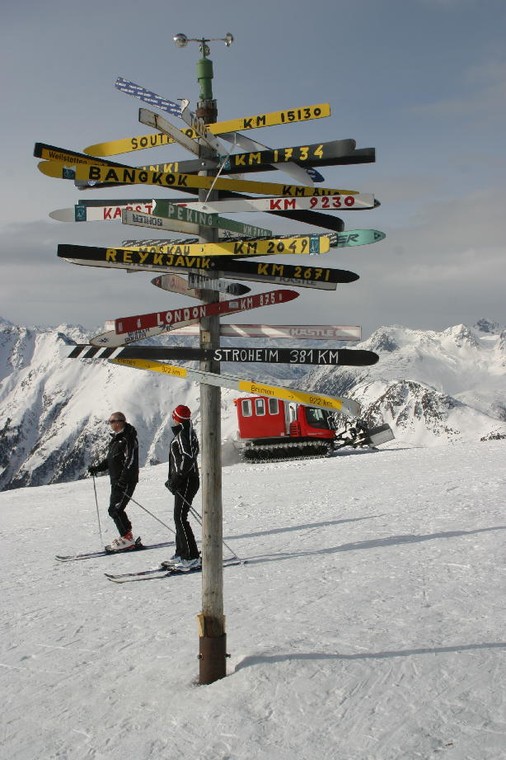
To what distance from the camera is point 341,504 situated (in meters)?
13.5

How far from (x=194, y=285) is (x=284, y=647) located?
340 cm

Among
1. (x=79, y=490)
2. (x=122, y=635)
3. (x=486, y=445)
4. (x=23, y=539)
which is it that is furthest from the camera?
(x=486, y=445)

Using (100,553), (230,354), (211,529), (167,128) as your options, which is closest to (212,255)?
(230,354)

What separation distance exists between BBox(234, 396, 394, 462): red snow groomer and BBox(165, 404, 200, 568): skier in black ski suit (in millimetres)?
18965

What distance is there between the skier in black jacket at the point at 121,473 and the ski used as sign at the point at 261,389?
5.25 meters

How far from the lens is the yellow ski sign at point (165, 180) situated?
5621 millimetres

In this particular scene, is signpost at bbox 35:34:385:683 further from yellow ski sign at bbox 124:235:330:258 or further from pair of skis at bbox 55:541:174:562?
pair of skis at bbox 55:541:174:562

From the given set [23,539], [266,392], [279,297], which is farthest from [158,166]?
[23,539]

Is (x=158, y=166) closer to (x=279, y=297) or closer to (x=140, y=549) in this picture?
(x=279, y=297)

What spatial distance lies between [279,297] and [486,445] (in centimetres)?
1834

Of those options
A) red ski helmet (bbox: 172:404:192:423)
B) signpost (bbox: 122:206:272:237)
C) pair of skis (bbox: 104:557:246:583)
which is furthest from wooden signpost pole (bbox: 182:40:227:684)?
red ski helmet (bbox: 172:404:192:423)

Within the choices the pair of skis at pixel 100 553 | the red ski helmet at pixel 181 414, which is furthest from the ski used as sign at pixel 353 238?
the pair of skis at pixel 100 553

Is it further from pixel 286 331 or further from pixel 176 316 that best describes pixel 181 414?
pixel 176 316

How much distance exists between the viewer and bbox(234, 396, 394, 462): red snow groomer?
1144 inches
